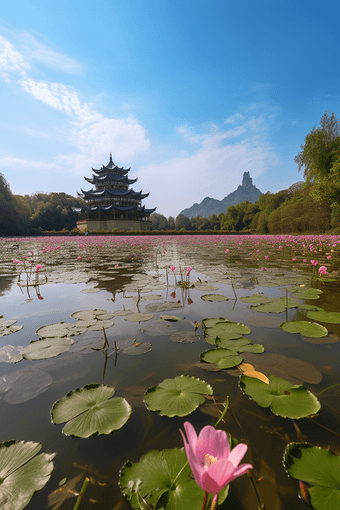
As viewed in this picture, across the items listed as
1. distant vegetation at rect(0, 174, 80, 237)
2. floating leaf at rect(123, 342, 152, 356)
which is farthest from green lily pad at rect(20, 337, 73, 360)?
distant vegetation at rect(0, 174, 80, 237)

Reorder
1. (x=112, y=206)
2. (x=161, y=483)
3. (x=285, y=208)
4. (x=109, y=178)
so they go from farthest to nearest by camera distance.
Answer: (x=109, y=178)
(x=112, y=206)
(x=285, y=208)
(x=161, y=483)

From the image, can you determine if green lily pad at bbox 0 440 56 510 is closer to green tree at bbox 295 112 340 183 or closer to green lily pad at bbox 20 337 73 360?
green lily pad at bbox 20 337 73 360

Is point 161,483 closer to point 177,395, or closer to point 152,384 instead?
point 177,395

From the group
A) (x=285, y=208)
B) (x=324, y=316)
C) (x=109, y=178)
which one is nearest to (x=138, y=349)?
(x=324, y=316)

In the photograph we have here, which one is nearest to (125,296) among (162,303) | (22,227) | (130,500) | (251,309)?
(162,303)

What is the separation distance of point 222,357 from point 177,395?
49 cm

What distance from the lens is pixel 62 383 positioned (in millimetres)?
1323

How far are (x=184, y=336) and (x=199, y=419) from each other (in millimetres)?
834

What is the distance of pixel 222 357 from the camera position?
1.54 metres

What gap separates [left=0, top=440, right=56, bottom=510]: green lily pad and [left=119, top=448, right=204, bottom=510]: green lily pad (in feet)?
0.96

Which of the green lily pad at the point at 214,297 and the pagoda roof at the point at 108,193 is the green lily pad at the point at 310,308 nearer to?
the green lily pad at the point at 214,297

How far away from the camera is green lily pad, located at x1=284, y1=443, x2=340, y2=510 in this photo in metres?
0.70

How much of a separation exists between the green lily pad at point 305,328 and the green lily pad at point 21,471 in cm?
186

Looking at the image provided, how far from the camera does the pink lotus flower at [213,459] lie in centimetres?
45
